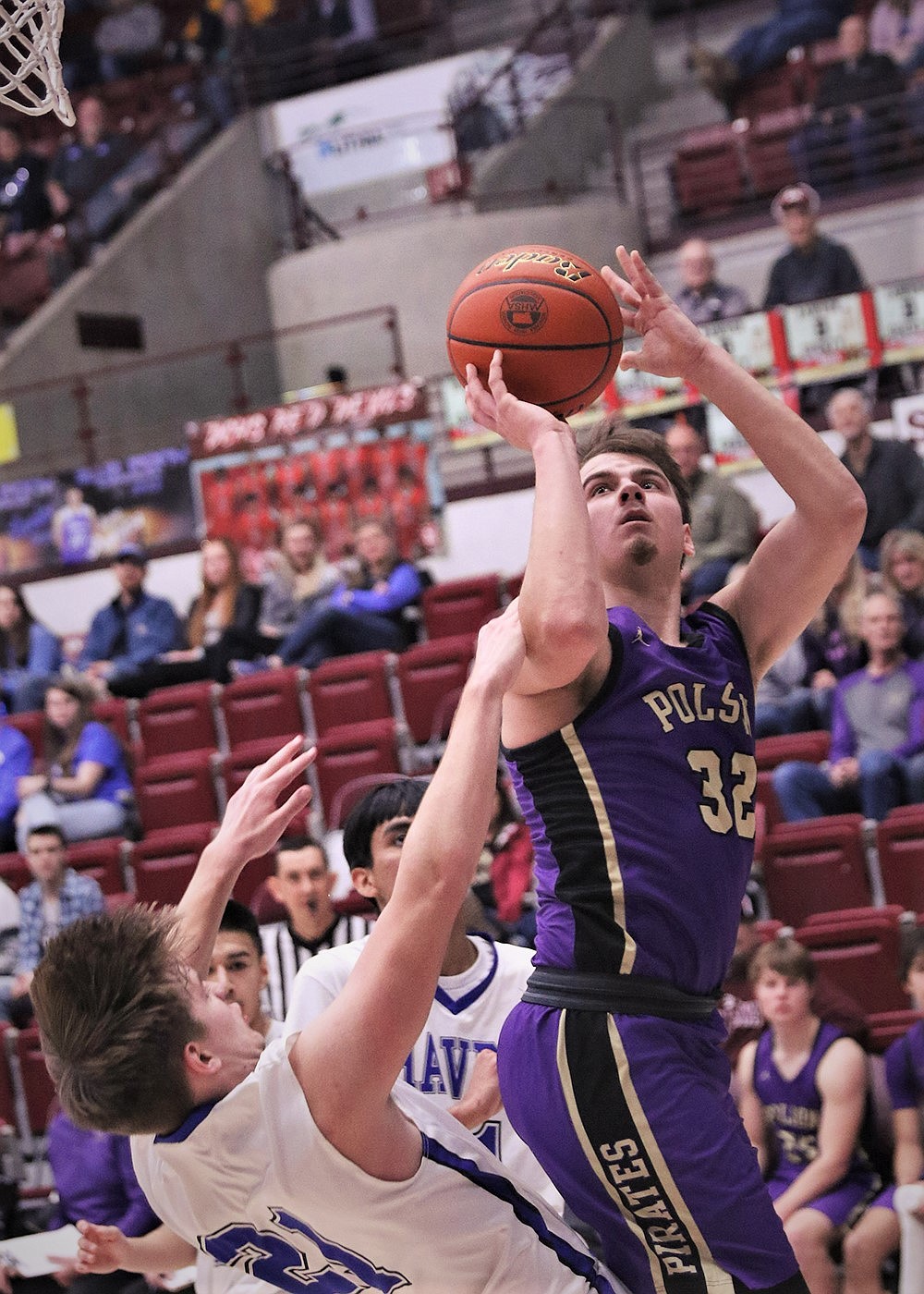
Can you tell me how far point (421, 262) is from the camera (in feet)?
46.4

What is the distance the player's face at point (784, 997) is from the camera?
529 cm

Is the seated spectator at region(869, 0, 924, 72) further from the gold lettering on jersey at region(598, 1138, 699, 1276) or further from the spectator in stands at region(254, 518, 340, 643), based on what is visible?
the gold lettering on jersey at region(598, 1138, 699, 1276)

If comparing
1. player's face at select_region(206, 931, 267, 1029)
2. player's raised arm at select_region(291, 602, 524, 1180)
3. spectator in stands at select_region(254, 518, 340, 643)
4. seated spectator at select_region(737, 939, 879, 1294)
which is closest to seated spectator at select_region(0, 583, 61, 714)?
spectator in stands at select_region(254, 518, 340, 643)

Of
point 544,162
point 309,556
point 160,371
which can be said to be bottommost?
point 309,556

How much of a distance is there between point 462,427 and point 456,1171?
9580 millimetres

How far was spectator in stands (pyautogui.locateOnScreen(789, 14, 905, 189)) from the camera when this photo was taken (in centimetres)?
1299

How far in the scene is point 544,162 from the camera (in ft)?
49.4

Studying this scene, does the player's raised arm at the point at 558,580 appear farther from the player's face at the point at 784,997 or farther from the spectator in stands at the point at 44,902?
the spectator in stands at the point at 44,902

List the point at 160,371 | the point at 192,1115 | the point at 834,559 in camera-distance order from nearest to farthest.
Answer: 1. the point at 192,1115
2. the point at 834,559
3. the point at 160,371

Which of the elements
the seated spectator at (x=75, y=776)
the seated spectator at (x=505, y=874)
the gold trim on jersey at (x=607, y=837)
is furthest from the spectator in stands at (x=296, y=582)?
the gold trim on jersey at (x=607, y=837)

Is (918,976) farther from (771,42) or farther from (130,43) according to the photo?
(130,43)

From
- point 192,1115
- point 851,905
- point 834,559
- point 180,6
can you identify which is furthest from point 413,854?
point 180,6

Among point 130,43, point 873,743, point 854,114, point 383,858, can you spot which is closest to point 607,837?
point 383,858

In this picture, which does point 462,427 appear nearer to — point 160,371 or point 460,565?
point 460,565
